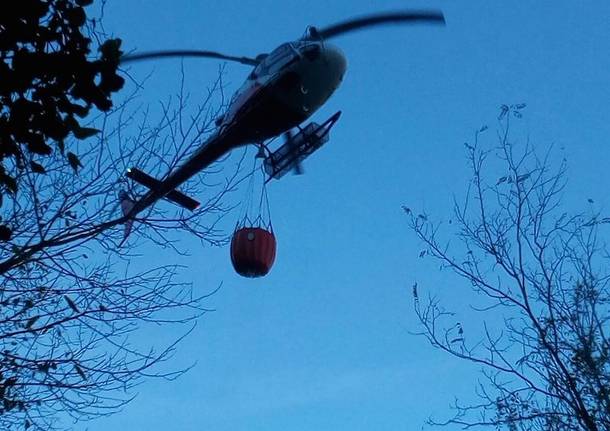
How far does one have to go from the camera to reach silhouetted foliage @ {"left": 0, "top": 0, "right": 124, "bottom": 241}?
3.83m

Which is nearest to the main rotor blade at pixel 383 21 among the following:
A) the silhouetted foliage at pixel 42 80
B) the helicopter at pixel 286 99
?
the helicopter at pixel 286 99

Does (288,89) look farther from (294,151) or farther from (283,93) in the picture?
(294,151)

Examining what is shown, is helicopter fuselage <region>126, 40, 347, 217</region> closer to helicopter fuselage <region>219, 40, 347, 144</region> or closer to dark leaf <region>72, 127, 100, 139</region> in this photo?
helicopter fuselage <region>219, 40, 347, 144</region>

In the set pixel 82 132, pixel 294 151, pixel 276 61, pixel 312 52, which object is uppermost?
pixel 276 61

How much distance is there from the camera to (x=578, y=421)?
6.29 metres

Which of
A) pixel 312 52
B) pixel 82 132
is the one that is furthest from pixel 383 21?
pixel 82 132

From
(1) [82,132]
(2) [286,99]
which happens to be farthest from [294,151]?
(1) [82,132]

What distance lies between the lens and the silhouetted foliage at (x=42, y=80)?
12.6ft

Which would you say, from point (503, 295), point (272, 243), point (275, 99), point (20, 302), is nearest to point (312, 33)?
point (275, 99)

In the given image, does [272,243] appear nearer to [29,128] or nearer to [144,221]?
[144,221]

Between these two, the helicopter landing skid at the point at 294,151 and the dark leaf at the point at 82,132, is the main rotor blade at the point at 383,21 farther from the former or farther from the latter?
the dark leaf at the point at 82,132

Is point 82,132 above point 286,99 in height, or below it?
below

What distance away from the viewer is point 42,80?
12.9 feet

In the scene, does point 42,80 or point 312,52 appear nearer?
point 42,80
